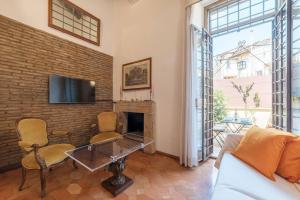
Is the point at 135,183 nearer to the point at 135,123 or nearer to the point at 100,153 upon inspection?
the point at 100,153

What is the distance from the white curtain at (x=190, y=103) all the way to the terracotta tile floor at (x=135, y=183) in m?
0.23

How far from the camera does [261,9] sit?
8.22 ft

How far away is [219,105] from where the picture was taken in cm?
416

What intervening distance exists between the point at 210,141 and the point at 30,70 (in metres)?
3.54

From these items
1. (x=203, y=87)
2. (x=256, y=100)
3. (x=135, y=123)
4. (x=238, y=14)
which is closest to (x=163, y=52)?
(x=203, y=87)

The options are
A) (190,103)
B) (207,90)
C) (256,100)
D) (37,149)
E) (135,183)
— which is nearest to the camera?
(37,149)

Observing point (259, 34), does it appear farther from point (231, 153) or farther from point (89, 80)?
point (89, 80)

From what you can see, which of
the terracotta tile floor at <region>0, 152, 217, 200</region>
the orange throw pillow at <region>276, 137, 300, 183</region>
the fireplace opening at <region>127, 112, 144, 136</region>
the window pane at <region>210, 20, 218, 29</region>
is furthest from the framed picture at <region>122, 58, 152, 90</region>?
the orange throw pillow at <region>276, 137, 300, 183</region>

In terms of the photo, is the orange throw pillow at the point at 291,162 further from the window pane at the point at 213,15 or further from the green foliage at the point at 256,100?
the green foliage at the point at 256,100

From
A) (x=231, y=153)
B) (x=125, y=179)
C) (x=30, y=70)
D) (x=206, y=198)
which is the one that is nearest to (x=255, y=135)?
(x=231, y=153)

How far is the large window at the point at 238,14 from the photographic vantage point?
8.08 feet

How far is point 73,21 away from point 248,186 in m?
3.96

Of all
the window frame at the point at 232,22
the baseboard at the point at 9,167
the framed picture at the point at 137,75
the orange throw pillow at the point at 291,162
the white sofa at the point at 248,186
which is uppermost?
the window frame at the point at 232,22

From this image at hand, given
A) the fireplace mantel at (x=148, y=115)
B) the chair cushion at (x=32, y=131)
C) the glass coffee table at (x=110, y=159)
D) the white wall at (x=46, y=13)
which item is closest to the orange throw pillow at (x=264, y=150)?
the glass coffee table at (x=110, y=159)
